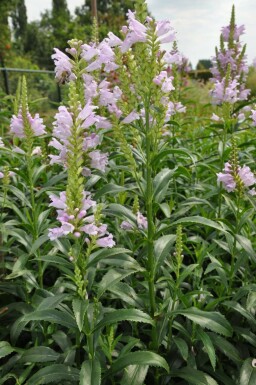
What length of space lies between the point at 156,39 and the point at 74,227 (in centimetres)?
93

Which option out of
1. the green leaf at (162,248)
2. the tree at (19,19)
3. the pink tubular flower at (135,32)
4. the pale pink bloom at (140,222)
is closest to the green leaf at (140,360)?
the green leaf at (162,248)

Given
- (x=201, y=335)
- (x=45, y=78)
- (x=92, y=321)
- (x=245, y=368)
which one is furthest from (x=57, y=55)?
(x=45, y=78)

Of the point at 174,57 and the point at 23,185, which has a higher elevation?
the point at 174,57

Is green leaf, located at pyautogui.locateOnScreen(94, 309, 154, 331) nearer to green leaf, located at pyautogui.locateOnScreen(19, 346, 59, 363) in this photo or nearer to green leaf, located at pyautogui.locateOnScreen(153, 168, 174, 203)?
green leaf, located at pyautogui.locateOnScreen(19, 346, 59, 363)

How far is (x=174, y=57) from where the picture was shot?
7.22 feet

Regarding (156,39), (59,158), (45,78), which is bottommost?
(45,78)

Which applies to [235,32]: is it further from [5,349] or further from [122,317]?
[5,349]

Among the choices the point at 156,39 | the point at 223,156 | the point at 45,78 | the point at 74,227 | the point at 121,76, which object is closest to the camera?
the point at 74,227

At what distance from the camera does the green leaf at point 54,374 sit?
1.94 meters

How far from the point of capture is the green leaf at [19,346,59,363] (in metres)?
2.18

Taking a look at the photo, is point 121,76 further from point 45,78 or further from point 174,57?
point 45,78

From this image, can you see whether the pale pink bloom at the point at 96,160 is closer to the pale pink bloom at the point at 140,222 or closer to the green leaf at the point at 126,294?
the pale pink bloom at the point at 140,222

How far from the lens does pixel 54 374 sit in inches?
77.8

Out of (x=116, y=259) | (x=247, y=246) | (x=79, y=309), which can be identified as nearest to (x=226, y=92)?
(x=247, y=246)
